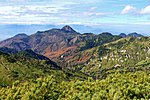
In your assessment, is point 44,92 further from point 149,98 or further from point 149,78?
point 149,78

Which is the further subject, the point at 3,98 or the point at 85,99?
the point at 3,98

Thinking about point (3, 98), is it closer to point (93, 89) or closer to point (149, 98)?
point (93, 89)

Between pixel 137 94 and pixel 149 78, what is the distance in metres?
21.9

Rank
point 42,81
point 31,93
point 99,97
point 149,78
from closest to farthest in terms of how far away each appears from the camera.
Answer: point 99,97 < point 31,93 < point 42,81 < point 149,78

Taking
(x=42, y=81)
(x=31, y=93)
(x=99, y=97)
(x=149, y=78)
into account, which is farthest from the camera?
(x=149, y=78)

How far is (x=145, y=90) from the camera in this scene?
86812mm

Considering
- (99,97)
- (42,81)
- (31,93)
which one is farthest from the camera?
(42,81)

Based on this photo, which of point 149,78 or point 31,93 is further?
point 149,78

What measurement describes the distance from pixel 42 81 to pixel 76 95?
44.6 feet

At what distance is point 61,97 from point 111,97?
1525cm

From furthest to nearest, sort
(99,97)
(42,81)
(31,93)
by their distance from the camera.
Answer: (42,81)
(31,93)
(99,97)

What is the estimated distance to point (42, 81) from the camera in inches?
3519

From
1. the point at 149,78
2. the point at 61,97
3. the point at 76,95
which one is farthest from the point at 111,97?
the point at 149,78

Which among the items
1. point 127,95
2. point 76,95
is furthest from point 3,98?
point 127,95
